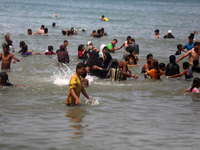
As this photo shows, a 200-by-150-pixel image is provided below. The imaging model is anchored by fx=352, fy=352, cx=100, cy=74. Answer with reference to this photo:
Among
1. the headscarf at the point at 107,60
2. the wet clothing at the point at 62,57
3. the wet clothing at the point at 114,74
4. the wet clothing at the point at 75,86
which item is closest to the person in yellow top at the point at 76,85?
the wet clothing at the point at 75,86

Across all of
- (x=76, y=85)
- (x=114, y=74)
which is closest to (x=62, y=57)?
(x=114, y=74)

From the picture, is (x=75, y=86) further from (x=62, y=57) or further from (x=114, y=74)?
(x=62, y=57)

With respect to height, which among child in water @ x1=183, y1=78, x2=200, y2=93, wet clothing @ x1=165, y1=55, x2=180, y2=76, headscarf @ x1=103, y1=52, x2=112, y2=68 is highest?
headscarf @ x1=103, y1=52, x2=112, y2=68

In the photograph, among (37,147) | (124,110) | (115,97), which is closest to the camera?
(37,147)

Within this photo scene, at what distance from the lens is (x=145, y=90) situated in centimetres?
1216

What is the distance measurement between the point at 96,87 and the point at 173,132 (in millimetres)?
4743

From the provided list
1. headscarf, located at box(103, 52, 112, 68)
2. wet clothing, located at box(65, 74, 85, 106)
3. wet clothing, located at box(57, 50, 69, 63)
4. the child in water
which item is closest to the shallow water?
the child in water

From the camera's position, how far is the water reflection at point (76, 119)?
7.52 meters

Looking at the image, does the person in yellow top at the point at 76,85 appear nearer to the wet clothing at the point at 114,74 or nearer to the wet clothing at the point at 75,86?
the wet clothing at the point at 75,86

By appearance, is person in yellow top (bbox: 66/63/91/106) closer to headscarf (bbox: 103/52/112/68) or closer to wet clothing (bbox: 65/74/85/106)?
wet clothing (bbox: 65/74/85/106)

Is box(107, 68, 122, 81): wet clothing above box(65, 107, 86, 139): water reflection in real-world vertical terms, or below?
above

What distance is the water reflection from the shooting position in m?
7.52

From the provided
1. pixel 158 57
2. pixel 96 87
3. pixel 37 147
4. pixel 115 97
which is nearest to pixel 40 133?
pixel 37 147

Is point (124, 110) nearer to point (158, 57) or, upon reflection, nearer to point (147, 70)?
point (147, 70)
